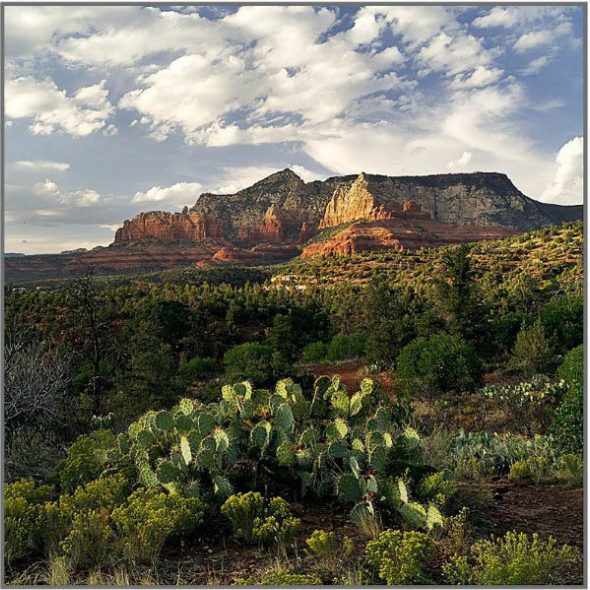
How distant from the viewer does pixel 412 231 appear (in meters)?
88.5

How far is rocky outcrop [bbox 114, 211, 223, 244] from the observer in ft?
307

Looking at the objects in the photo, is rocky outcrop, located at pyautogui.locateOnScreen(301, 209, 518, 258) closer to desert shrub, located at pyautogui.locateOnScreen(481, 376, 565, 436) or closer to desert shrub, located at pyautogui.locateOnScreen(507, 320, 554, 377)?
desert shrub, located at pyautogui.locateOnScreen(507, 320, 554, 377)

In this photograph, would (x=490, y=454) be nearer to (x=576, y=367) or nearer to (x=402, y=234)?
(x=576, y=367)

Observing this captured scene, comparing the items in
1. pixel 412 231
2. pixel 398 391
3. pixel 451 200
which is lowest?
pixel 398 391

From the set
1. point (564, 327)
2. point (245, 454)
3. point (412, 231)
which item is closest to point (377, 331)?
point (564, 327)

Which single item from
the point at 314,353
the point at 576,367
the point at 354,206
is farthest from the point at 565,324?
the point at 354,206

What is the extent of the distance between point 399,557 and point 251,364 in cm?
903

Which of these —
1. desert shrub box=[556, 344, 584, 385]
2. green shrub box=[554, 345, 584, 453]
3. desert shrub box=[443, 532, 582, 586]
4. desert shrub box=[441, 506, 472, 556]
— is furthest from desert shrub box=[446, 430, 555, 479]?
desert shrub box=[443, 532, 582, 586]

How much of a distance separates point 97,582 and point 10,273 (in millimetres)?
50618

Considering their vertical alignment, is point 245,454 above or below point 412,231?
below

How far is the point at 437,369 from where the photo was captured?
12.6 metres

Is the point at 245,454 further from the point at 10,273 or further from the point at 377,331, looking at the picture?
the point at 10,273

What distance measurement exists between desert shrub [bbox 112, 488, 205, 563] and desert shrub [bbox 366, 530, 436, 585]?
1286mm

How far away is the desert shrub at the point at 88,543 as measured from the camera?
12.7 feet
